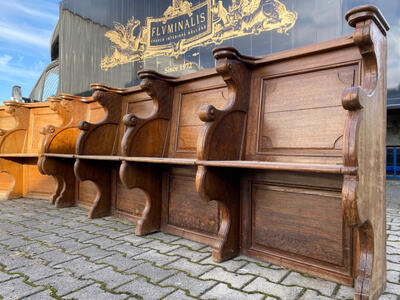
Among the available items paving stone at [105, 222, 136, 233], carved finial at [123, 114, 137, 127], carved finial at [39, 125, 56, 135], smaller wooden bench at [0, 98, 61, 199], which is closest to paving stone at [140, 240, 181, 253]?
paving stone at [105, 222, 136, 233]

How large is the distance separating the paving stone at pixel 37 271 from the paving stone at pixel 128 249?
0.40 meters

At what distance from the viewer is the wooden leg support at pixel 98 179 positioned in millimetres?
2668

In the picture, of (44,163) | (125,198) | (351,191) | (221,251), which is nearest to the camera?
(351,191)

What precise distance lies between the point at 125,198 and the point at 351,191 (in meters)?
2.11

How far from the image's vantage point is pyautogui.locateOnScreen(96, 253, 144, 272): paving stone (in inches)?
61.6

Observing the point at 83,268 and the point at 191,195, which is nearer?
the point at 83,268

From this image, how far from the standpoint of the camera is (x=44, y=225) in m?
2.45

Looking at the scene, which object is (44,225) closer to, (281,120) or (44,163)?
(44,163)

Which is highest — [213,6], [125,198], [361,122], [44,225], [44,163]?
[213,6]

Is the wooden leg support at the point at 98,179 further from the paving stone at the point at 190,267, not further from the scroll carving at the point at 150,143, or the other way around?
the paving stone at the point at 190,267

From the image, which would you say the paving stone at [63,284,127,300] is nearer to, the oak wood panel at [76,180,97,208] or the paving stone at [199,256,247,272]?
the paving stone at [199,256,247,272]

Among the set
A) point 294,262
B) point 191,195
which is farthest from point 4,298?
point 294,262

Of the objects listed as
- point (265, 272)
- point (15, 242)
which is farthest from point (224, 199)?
point (15, 242)

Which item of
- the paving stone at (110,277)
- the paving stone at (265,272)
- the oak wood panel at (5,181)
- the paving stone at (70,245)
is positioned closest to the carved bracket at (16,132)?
the oak wood panel at (5,181)
